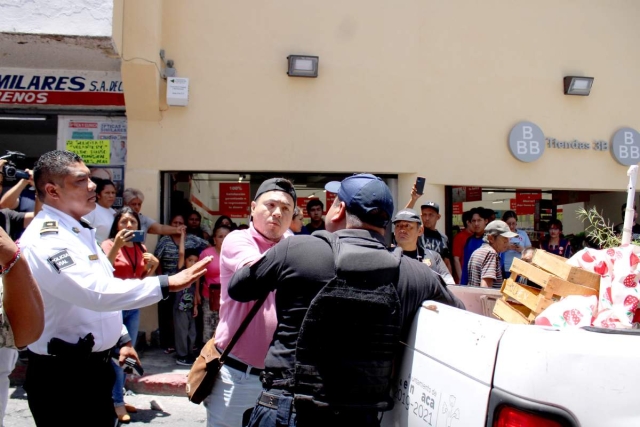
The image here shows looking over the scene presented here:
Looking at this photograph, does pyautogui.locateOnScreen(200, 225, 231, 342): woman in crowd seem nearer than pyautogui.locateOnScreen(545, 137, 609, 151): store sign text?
Yes

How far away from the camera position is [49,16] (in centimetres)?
594

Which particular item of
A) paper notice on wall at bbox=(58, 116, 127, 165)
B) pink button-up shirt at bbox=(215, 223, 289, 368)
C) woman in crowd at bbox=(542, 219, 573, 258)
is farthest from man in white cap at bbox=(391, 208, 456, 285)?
paper notice on wall at bbox=(58, 116, 127, 165)

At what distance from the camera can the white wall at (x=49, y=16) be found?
19.4 feet

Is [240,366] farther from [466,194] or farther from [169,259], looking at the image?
[466,194]

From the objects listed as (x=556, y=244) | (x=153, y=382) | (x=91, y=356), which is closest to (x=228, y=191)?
(x=153, y=382)

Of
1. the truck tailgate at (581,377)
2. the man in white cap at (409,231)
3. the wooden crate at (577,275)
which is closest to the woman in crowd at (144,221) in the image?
the man in white cap at (409,231)

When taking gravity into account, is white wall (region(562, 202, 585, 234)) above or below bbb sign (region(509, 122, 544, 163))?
below

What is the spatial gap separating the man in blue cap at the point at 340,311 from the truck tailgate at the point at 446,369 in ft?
0.32

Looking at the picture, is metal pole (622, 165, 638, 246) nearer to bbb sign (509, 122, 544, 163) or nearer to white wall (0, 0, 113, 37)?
white wall (0, 0, 113, 37)

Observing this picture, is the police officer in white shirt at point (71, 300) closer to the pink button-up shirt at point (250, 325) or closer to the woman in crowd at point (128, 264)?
the pink button-up shirt at point (250, 325)

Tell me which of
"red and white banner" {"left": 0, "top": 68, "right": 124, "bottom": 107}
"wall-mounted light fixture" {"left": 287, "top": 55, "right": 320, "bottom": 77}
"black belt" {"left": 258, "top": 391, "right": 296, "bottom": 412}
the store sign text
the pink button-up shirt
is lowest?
"black belt" {"left": 258, "top": 391, "right": 296, "bottom": 412}

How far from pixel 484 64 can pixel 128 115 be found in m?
4.82

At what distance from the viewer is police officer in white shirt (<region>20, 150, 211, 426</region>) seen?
8.62 ft

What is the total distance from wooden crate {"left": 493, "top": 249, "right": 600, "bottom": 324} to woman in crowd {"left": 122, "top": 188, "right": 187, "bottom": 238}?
477cm
